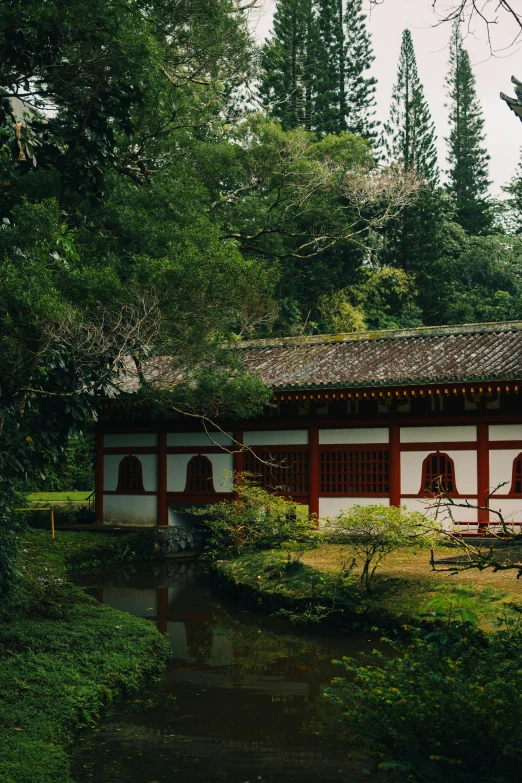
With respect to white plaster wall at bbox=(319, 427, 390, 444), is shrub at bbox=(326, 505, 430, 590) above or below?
below

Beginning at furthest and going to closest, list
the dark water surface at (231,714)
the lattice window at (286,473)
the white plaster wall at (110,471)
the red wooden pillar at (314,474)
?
1. the white plaster wall at (110,471)
2. the lattice window at (286,473)
3. the red wooden pillar at (314,474)
4. the dark water surface at (231,714)

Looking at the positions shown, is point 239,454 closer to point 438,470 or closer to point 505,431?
point 438,470

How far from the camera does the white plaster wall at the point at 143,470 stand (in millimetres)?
20672

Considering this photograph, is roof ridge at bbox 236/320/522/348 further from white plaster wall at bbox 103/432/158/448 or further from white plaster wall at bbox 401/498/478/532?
white plaster wall at bbox 401/498/478/532

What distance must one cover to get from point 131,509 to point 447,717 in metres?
16.7

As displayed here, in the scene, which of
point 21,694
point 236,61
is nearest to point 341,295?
point 236,61

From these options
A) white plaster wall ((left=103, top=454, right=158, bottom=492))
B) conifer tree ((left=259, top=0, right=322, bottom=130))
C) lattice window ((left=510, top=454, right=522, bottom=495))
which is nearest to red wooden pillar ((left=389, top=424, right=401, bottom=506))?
lattice window ((left=510, top=454, right=522, bottom=495))

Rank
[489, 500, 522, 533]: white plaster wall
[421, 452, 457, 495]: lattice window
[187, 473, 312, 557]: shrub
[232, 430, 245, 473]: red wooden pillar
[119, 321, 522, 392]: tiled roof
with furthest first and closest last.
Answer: [232, 430, 245, 473]: red wooden pillar
[421, 452, 457, 495]: lattice window
[119, 321, 522, 392]: tiled roof
[489, 500, 522, 533]: white plaster wall
[187, 473, 312, 557]: shrub

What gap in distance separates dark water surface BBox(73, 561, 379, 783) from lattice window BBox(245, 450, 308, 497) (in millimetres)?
5566

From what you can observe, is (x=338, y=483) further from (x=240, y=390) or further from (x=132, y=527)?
(x=132, y=527)

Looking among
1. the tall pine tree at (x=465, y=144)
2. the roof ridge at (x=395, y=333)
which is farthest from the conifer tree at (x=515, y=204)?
the roof ridge at (x=395, y=333)

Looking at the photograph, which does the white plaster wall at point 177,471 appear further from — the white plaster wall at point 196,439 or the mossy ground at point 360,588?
the mossy ground at point 360,588

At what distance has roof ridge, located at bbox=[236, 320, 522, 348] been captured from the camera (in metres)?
19.0

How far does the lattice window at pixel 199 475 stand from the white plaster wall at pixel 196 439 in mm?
363
